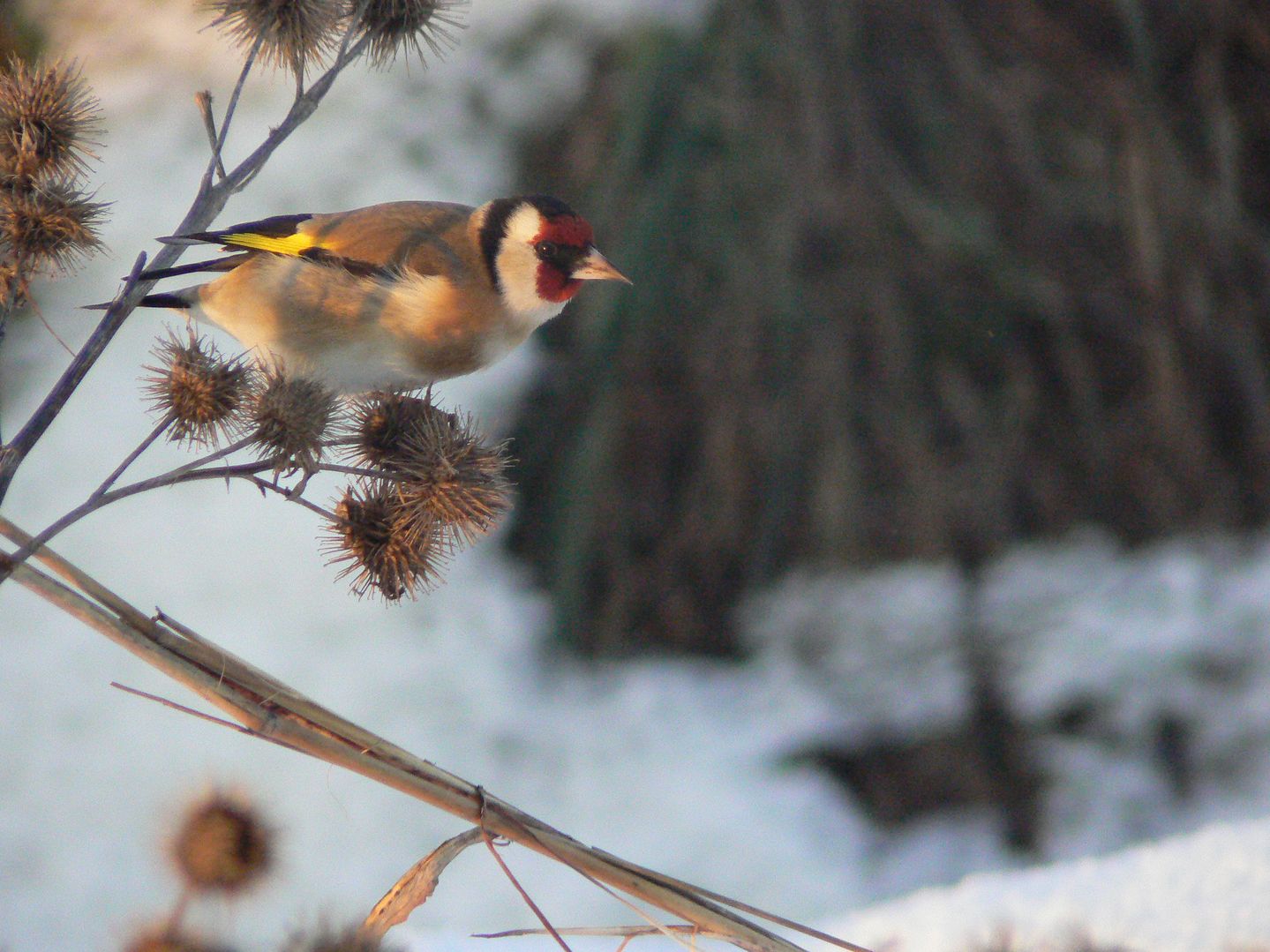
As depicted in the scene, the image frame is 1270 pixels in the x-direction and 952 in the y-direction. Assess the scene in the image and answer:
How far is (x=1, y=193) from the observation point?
0.47 m

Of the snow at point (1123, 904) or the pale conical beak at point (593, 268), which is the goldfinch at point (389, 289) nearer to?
the pale conical beak at point (593, 268)

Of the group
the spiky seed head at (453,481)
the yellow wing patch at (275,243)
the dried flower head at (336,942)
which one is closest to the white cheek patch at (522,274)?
the yellow wing patch at (275,243)

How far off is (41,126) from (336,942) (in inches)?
14.0

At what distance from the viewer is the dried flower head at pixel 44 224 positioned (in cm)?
46

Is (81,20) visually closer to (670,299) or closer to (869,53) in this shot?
(670,299)

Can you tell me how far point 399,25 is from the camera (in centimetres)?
58

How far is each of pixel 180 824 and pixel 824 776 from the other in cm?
181

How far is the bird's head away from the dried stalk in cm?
38

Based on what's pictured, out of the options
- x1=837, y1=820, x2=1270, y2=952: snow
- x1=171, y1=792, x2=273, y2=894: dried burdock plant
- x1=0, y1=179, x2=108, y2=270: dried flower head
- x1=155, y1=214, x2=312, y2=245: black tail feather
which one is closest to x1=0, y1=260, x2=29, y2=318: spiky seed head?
x1=0, y1=179, x2=108, y2=270: dried flower head

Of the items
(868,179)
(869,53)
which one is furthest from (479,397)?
(869,53)

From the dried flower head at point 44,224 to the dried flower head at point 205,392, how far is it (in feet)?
0.20

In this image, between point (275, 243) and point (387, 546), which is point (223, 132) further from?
point (275, 243)

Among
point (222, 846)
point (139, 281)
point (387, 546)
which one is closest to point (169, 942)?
point (222, 846)

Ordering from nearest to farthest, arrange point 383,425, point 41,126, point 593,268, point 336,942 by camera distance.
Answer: point 336,942 < point 41,126 < point 383,425 < point 593,268
